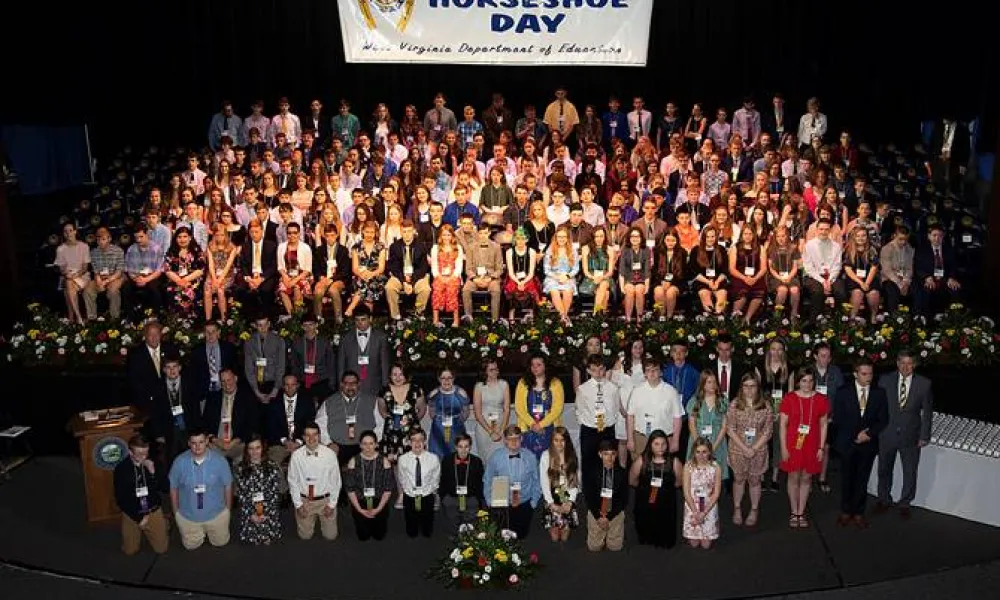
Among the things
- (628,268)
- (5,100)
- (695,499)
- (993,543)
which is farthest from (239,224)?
(993,543)

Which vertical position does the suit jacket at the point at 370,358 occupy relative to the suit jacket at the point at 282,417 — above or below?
above

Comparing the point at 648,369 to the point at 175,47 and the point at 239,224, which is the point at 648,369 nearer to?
the point at 239,224

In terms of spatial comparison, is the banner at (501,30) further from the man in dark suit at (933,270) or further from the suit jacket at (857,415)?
the suit jacket at (857,415)

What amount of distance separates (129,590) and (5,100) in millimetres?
7943

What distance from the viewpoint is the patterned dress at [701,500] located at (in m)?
9.07

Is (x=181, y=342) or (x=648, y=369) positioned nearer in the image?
(x=648, y=369)

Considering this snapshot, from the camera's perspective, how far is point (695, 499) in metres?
9.14

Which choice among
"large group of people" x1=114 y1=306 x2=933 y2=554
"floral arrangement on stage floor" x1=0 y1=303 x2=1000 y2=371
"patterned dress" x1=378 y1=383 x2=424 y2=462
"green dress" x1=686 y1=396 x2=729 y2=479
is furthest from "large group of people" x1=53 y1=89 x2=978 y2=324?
"green dress" x1=686 y1=396 x2=729 y2=479

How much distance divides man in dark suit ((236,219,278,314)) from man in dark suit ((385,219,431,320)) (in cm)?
120

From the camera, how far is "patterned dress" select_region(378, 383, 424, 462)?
9.57 metres

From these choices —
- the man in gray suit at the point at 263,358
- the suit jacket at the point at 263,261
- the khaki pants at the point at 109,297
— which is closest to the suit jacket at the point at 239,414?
the man in gray suit at the point at 263,358

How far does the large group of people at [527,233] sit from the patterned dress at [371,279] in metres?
0.02

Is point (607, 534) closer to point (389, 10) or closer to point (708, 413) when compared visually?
point (708, 413)

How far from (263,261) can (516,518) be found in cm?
425
